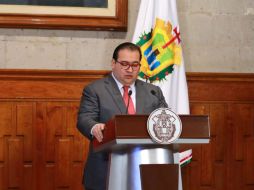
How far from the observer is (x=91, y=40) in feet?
17.0

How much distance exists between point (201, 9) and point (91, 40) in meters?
1.16

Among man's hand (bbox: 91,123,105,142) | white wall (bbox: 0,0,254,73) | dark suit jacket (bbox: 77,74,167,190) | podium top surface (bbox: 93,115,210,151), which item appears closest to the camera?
podium top surface (bbox: 93,115,210,151)

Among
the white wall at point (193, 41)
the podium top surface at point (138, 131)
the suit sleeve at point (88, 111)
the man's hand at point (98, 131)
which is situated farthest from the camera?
the white wall at point (193, 41)

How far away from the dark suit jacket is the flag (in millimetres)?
1382

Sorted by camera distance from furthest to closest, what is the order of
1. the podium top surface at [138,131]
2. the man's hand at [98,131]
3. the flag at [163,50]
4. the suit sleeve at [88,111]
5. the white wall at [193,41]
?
the white wall at [193,41] < the flag at [163,50] < the suit sleeve at [88,111] < the man's hand at [98,131] < the podium top surface at [138,131]

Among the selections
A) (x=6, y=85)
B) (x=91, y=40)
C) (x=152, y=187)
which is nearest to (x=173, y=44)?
(x=91, y=40)

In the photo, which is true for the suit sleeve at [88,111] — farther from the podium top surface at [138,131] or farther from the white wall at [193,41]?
the white wall at [193,41]

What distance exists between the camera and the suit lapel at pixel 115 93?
11.3ft

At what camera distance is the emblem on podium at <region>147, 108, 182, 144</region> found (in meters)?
2.80

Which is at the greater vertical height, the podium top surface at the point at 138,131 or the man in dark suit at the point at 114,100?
the man in dark suit at the point at 114,100

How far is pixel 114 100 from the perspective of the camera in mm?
3465

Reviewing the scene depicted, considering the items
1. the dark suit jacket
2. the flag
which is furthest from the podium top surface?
the flag

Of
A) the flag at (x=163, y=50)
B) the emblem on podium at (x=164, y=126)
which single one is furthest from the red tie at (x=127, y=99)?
the flag at (x=163, y=50)

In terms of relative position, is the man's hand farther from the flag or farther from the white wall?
the white wall
